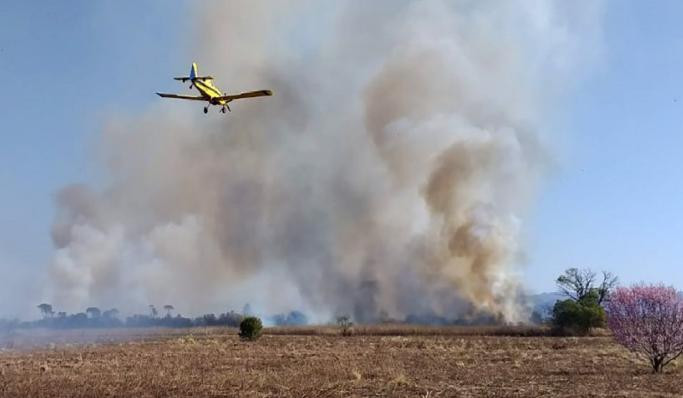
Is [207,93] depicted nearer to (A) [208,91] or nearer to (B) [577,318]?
(A) [208,91]

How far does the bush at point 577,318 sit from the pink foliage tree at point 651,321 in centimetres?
4575

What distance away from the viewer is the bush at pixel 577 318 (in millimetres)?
83500

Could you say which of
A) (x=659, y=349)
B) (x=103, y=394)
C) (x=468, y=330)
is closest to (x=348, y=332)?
(x=468, y=330)

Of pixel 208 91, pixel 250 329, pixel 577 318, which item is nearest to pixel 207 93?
pixel 208 91

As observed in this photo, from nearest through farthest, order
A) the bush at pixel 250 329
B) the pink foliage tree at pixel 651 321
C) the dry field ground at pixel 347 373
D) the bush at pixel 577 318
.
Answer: the dry field ground at pixel 347 373, the pink foliage tree at pixel 651 321, the bush at pixel 250 329, the bush at pixel 577 318

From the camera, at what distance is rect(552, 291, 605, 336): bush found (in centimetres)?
8350

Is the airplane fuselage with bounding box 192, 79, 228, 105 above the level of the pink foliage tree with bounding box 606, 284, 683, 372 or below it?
above

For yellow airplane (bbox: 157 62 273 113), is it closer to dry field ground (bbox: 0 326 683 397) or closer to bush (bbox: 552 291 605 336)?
dry field ground (bbox: 0 326 683 397)

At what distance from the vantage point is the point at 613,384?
3231cm

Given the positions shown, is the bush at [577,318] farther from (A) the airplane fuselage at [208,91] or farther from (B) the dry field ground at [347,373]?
(A) the airplane fuselage at [208,91]

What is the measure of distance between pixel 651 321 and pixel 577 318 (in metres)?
48.4

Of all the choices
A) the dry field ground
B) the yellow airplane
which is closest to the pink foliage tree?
the dry field ground

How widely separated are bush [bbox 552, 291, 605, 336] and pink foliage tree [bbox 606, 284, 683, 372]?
150ft

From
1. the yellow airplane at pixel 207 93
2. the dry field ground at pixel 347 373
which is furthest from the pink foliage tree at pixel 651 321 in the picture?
the yellow airplane at pixel 207 93
